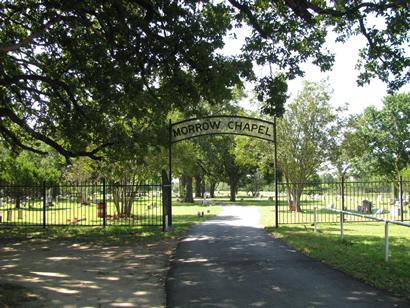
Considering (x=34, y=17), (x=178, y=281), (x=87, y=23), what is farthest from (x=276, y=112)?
(x=34, y=17)

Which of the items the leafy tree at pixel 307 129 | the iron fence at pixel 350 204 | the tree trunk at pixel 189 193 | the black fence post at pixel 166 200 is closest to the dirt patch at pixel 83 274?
the black fence post at pixel 166 200

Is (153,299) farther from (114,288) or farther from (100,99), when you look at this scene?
(100,99)

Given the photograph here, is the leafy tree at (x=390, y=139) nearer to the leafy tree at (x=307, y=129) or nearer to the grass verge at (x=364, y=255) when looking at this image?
the leafy tree at (x=307, y=129)

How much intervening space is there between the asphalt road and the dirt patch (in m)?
0.49

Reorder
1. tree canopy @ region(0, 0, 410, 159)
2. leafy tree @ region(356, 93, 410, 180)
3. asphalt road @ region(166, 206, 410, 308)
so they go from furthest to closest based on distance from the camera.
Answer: leafy tree @ region(356, 93, 410, 180) < tree canopy @ region(0, 0, 410, 159) < asphalt road @ region(166, 206, 410, 308)

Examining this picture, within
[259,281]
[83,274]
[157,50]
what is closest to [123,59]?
[157,50]

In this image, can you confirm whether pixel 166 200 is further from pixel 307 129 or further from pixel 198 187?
pixel 198 187

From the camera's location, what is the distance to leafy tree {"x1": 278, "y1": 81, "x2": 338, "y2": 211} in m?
28.7

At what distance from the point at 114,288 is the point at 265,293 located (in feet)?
8.84

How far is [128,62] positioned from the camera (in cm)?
1301

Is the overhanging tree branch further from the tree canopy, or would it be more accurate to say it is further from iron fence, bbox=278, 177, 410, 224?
iron fence, bbox=278, 177, 410, 224

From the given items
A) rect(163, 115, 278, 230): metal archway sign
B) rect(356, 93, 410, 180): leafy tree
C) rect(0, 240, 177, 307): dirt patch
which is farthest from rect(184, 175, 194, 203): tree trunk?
rect(0, 240, 177, 307): dirt patch

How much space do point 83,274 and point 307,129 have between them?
2221 centimetres

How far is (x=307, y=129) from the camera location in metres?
28.7
